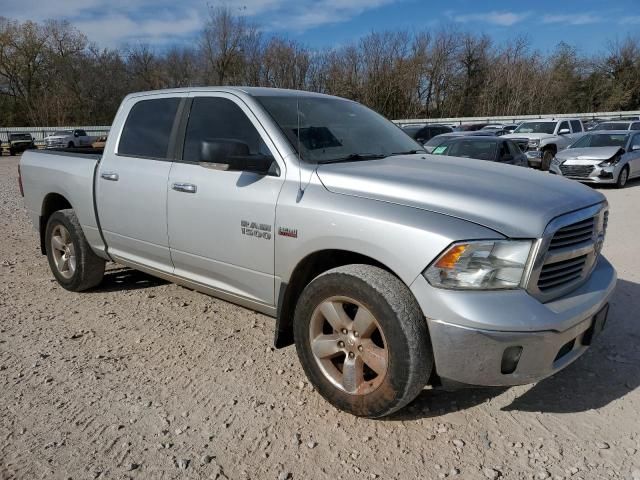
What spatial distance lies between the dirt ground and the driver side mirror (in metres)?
1.40

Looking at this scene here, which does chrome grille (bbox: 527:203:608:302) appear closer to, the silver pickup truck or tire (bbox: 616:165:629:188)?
the silver pickup truck

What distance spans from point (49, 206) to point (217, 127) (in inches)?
105

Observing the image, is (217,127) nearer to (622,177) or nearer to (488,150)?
(488,150)

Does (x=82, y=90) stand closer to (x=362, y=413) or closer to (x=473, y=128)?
(x=473, y=128)

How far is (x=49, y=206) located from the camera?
5.34 metres

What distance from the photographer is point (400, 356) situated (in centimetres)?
262

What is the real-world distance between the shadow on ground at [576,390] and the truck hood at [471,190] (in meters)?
1.18

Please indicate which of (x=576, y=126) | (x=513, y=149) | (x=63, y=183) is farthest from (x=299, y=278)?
(x=576, y=126)

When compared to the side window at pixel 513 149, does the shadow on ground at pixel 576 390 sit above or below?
below

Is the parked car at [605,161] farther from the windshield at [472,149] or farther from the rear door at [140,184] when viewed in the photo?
the rear door at [140,184]

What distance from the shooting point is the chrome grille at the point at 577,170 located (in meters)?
13.6

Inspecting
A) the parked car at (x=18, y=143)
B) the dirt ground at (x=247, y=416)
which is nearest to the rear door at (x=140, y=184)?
the dirt ground at (x=247, y=416)

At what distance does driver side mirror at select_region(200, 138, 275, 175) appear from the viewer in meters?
3.11

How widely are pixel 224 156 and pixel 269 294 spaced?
93cm
